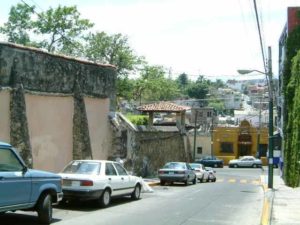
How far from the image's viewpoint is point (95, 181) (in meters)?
15.4

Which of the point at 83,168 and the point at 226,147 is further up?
the point at 226,147

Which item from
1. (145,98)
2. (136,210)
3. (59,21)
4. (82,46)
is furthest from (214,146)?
(136,210)

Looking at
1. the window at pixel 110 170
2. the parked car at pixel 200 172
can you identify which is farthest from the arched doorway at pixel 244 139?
the window at pixel 110 170

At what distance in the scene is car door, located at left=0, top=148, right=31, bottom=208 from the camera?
1048cm

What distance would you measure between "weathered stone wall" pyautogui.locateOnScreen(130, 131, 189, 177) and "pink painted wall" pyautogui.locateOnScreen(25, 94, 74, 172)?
810 cm

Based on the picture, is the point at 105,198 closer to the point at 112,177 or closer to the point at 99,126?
the point at 112,177

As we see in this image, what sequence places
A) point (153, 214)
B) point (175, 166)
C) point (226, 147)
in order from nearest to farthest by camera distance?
point (153, 214) → point (175, 166) → point (226, 147)

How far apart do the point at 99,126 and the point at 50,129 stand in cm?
475

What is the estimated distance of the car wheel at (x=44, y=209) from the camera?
467 inches

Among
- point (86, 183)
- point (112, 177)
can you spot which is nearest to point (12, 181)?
point (86, 183)

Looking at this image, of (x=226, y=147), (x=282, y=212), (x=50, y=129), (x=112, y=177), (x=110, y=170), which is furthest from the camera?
(x=226, y=147)

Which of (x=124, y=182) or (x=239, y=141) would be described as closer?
(x=124, y=182)

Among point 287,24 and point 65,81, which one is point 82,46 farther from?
point 65,81

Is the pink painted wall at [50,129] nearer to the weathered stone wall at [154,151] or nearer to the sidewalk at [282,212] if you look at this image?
the weathered stone wall at [154,151]
